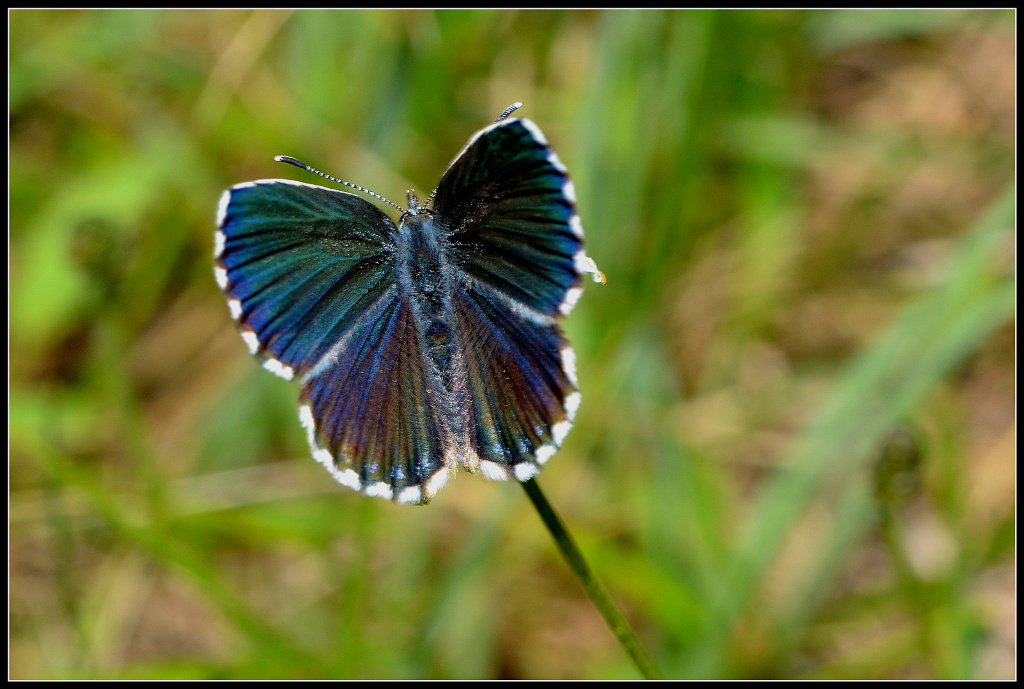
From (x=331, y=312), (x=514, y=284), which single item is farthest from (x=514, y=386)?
(x=331, y=312)

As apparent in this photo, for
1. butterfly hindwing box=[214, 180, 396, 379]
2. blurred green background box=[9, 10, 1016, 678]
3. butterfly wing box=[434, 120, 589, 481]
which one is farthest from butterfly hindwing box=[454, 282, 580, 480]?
blurred green background box=[9, 10, 1016, 678]

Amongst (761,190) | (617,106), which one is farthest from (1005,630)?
(617,106)

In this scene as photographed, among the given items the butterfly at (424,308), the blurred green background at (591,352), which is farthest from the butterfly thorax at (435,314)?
the blurred green background at (591,352)

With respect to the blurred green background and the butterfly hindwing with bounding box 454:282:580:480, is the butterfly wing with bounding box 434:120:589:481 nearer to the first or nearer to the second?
the butterfly hindwing with bounding box 454:282:580:480

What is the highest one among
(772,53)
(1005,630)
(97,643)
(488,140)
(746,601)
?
(772,53)

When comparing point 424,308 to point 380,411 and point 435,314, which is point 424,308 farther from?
point 380,411

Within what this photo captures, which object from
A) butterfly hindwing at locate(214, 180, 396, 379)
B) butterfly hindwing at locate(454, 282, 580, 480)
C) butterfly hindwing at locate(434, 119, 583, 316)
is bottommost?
butterfly hindwing at locate(454, 282, 580, 480)

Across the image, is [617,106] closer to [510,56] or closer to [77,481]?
[510,56]
